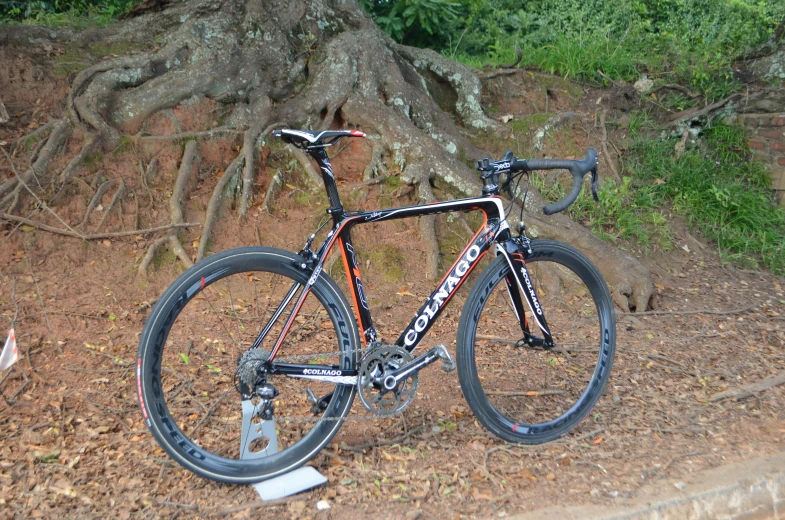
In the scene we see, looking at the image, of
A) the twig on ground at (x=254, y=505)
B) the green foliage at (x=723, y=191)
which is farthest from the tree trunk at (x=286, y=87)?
the twig on ground at (x=254, y=505)

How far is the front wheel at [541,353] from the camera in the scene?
3.09m

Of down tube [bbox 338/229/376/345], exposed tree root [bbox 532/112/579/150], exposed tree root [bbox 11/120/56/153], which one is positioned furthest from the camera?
exposed tree root [bbox 532/112/579/150]

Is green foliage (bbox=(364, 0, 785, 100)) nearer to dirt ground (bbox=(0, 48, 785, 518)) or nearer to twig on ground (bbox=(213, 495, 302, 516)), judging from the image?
dirt ground (bbox=(0, 48, 785, 518))

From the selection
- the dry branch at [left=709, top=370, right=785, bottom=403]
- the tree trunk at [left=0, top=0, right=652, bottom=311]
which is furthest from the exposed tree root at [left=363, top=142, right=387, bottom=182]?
the dry branch at [left=709, top=370, right=785, bottom=403]

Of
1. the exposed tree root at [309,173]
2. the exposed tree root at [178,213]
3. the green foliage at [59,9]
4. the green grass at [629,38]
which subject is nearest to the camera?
the exposed tree root at [178,213]

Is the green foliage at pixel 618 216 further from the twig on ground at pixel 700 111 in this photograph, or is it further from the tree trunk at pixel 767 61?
the tree trunk at pixel 767 61

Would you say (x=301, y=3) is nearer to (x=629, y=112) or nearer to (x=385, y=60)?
(x=385, y=60)

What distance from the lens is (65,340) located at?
3.82 metres

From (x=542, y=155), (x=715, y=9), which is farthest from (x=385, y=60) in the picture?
(x=715, y=9)

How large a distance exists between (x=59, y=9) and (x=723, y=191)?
7.87 metres

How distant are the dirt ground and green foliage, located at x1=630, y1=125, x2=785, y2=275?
307 millimetres

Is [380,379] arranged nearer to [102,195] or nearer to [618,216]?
[102,195]

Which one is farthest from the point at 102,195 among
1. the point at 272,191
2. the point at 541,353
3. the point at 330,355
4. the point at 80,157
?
the point at 541,353

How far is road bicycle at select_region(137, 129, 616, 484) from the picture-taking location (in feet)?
9.07
